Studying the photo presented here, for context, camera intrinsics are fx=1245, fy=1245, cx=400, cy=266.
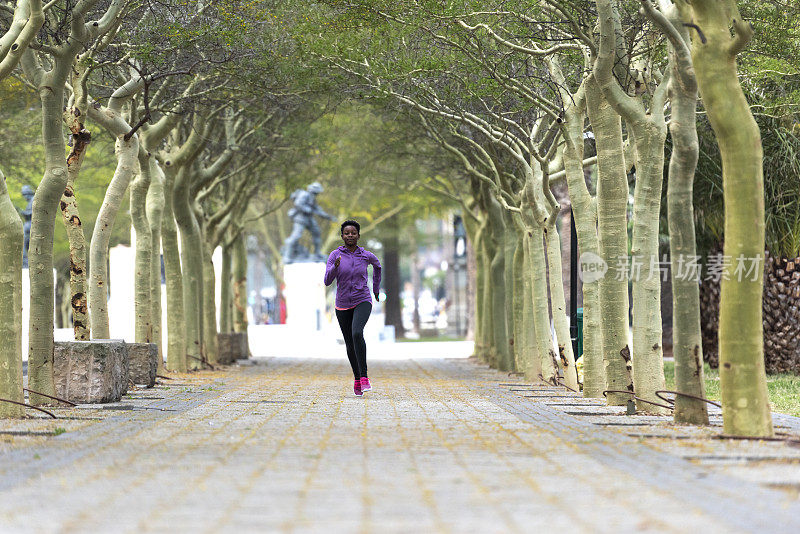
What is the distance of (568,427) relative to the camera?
10.2 metres

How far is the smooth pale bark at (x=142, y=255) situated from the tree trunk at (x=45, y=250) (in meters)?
6.23

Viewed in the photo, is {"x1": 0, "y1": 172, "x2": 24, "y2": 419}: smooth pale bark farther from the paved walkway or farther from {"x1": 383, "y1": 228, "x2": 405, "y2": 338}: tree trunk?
{"x1": 383, "y1": 228, "x2": 405, "y2": 338}: tree trunk

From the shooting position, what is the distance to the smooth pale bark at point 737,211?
8.80 metres

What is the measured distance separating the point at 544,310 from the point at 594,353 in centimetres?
315

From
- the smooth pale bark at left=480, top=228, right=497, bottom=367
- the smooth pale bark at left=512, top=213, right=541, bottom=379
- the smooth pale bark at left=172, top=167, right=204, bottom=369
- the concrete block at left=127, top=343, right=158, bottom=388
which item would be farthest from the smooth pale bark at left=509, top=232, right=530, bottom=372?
the concrete block at left=127, top=343, right=158, bottom=388

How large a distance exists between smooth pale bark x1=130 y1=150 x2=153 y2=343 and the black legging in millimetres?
5098

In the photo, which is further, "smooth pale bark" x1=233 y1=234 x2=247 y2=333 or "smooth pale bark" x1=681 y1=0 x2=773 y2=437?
"smooth pale bark" x1=233 y1=234 x2=247 y2=333

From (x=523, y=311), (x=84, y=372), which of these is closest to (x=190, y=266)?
(x=523, y=311)

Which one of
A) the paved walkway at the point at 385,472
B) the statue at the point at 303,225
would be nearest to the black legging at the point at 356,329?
the paved walkway at the point at 385,472

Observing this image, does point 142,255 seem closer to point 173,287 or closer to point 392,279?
point 173,287

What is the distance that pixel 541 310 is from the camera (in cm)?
1775

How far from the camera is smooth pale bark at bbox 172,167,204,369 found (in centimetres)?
2228

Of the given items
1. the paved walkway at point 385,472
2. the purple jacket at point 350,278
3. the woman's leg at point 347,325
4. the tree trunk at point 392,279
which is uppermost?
the tree trunk at point 392,279

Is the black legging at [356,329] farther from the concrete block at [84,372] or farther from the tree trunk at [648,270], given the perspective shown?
the tree trunk at [648,270]
